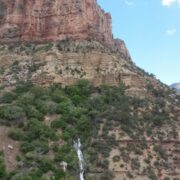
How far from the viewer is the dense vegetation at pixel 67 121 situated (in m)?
60.4

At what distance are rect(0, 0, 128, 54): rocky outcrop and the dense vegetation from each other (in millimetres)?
14467

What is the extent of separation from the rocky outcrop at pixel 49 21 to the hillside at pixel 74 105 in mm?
167

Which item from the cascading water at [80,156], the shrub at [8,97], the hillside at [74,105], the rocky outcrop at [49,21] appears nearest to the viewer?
the cascading water at [80,156]

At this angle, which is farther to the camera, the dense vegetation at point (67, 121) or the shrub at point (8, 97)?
the shrub at point (8, 97)

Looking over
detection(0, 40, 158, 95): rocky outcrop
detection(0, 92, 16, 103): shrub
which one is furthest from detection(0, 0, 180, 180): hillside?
detection(0, 40, 158, 95): rocky outcrop

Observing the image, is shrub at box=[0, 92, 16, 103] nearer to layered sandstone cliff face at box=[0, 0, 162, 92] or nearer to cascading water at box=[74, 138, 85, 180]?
layered sandstone cliff face at box=[0, 0, 162, 92]

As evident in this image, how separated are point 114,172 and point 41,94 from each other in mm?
19709

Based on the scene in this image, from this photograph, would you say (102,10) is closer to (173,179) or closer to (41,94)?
(41,94)

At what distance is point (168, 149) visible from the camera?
216 ft

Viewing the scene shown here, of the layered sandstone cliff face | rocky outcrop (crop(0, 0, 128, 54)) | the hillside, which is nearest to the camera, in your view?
the hillside

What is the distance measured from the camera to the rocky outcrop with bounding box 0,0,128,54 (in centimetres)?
8975

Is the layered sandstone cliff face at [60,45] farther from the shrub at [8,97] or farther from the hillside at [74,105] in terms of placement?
the shrub at [8,97]

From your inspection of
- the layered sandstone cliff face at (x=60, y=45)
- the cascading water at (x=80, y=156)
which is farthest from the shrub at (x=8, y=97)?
the cascading water at (x=80, y=156)

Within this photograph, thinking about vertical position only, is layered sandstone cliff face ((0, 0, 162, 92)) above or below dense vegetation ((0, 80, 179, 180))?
above
